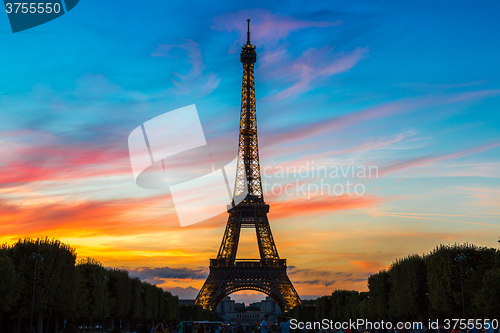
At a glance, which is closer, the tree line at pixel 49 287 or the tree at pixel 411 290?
the tree line at pixel 49 287

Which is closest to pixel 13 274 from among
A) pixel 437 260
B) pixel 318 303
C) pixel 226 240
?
pixel 437 260

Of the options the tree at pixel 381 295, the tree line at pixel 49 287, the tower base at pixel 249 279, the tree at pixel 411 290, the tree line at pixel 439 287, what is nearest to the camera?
the tree line at pixel 439 287

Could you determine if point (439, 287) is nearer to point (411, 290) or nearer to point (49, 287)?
point (411, 290)

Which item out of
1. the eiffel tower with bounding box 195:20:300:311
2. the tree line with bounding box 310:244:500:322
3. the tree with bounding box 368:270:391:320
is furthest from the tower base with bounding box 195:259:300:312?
the tree with bounding box 368:270:391:320

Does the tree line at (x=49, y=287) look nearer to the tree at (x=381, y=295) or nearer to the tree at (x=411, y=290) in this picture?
the tree at (x=411, y=290)

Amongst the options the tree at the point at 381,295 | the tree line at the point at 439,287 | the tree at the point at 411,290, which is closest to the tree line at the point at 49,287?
the tree line at the point at 439,287

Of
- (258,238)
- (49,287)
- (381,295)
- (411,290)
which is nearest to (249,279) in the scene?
(258,238)

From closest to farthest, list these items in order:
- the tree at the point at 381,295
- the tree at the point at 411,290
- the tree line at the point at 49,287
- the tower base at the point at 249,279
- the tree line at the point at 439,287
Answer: the tree line at the point at 439,287
the tree line at the point at 49,287
the tree at the point at 411,290
the tree at the point at 381,295
the tower base at the point at 249,279
